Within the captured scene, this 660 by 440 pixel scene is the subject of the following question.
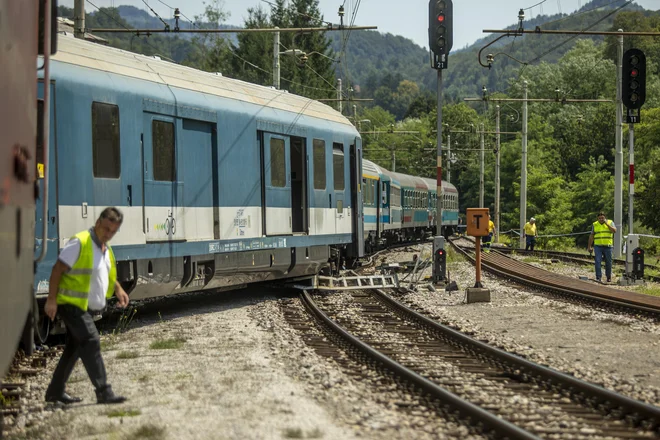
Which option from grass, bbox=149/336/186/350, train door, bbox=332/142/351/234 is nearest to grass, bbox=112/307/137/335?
grass, bbox=149/336/186/350

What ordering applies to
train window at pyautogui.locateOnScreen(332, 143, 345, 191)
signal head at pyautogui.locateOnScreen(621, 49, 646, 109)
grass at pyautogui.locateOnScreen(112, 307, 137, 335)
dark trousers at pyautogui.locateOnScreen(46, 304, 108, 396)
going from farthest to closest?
signal head at pyautogui.locateOnScreen(621, 49, 646, 109) → train window at pyautogui.locateOnScreen(332, 143, 345, 191) → grass at pyautogui.locateOnScreen(112, 307, 137, 335) → dark trousers at pyautogui.locateOnScreen(46, 304, 108, 396)

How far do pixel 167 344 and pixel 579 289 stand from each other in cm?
1006

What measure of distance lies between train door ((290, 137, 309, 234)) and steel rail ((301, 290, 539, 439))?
5.73 meters

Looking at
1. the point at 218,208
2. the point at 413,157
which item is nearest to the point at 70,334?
the point at 218,208

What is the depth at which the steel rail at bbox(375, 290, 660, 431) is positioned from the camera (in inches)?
280

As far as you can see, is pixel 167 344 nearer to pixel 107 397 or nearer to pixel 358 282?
pixel 107 397

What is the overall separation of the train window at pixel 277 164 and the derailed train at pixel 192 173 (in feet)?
0.06

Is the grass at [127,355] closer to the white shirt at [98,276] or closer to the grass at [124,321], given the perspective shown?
the grass at [124,321]

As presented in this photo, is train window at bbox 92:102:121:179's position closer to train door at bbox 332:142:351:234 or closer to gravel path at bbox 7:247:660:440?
gravel path at bbox 7:247:660:440

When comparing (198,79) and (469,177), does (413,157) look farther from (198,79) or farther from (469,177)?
(198,79)

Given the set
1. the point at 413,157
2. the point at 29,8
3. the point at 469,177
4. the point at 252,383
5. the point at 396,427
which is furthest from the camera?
the point at 413,157

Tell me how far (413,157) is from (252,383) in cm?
8996

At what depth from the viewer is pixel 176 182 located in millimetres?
13195

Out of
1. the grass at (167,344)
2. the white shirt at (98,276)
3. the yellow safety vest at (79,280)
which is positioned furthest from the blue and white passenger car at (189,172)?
the yellow safety vest at (79,280)
